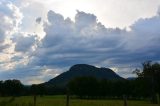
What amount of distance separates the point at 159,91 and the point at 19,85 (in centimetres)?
6642

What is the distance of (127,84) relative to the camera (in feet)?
488

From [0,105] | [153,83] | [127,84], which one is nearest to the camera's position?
[0,105]

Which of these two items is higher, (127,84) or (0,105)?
(127,84)

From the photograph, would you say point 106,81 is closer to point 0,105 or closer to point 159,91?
point 159,91

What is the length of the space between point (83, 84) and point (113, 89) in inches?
489

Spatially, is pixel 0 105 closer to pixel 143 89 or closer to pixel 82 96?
pixel 143 89

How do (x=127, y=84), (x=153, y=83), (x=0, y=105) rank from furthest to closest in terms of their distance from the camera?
(x=127, y=84) → (x=153, y=83) → (x=0, y=105)

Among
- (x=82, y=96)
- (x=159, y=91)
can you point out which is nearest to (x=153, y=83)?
(x=159, y=91)

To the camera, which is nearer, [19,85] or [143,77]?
[143,77]

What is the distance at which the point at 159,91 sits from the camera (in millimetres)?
105812

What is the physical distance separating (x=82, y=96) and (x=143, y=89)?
160ft

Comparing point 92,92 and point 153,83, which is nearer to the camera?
point 153,83

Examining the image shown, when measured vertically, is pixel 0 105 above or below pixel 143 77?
below

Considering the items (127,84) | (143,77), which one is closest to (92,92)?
(127,84)
